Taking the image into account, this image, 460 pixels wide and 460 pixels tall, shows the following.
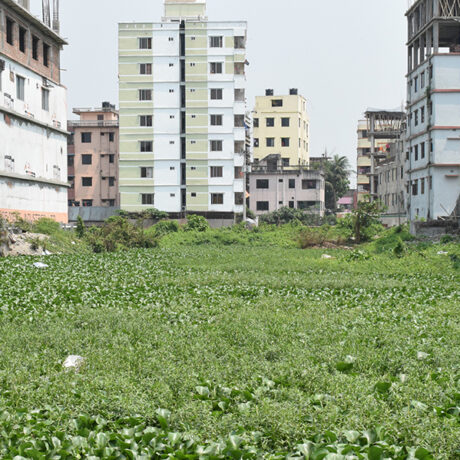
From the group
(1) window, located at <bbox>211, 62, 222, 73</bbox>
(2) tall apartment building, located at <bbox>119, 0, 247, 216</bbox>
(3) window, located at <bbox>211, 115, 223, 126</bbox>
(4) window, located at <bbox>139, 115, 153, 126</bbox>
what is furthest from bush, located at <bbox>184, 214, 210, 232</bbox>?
(1) window, located at <bbox>211, 62, 222, 73</bbox>

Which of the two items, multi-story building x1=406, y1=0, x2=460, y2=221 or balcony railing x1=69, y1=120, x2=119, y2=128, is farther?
balcony railing x1=69, y1=120, x2=119, y2=128

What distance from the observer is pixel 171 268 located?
23047 millimetres

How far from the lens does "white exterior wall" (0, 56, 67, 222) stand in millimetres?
32594

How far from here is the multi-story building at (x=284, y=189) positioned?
6731 cm

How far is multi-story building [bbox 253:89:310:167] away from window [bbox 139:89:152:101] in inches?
932

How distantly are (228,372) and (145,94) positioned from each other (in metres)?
49.0

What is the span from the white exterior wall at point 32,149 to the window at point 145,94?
48.0ft

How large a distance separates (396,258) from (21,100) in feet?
71.8

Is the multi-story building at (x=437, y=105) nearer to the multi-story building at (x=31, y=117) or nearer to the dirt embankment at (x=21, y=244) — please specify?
the multi-story building at (x=31, y=117)

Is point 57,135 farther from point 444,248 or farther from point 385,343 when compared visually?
point 385,343

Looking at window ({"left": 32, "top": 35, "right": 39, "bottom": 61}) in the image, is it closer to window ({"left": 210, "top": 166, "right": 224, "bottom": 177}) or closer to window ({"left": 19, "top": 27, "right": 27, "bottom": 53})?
window ({"left": 19, "top": 27, "right": 27, "bottom": 53})

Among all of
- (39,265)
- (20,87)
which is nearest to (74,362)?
(39,265)

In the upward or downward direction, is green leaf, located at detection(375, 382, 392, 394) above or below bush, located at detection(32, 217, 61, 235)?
below

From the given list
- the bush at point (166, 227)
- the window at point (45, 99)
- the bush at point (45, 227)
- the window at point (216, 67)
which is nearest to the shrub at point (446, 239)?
the bush at point (166, 227)
